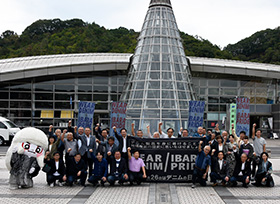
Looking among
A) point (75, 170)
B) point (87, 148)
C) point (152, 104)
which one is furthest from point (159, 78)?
point (75, 170)

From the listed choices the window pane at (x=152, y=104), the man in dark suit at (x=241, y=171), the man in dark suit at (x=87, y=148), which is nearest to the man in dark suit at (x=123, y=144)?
the man in dark suit at (x=87, y=148)

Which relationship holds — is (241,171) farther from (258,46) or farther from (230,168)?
(258,46)

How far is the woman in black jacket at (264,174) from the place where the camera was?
9484mm

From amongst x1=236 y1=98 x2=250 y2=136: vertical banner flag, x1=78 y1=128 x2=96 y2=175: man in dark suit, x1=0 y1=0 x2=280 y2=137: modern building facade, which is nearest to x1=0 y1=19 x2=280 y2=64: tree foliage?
x1=0 y1=0 x2=280 y2=137: modern building facade

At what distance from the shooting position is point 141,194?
8.43 meters

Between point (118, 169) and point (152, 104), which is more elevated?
point (152, 104)

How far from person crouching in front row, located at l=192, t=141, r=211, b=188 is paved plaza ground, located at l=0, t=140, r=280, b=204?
25cm

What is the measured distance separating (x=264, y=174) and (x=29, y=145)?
6.64 m

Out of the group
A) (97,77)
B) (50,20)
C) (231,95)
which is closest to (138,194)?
(97,77)

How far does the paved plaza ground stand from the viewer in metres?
7.83

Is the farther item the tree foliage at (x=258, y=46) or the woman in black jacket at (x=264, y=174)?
the tree foliage at (x=258, y=46)

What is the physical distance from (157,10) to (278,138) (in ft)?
57.6

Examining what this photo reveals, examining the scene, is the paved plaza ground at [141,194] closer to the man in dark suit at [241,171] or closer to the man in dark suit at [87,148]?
the man in dark suit at [241,171]

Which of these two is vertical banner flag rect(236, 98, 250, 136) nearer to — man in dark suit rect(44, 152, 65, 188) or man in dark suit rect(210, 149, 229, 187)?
man in dark suit rect(210, 149, 229, 187)
